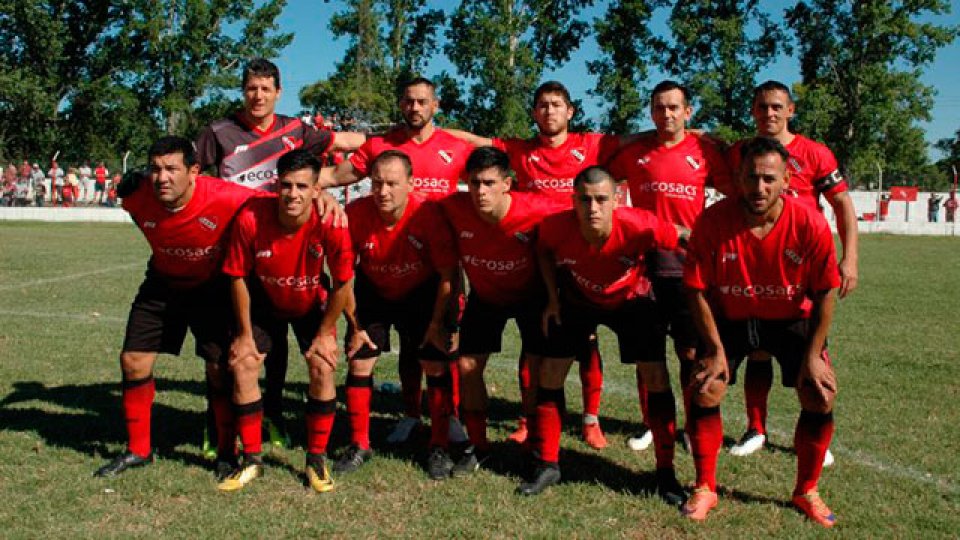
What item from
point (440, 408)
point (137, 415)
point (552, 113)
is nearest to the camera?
point (137, 415)

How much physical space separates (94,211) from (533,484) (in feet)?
94.4

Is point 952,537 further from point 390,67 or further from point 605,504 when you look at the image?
point 390,67

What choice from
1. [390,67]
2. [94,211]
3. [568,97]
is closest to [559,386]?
[568,97]

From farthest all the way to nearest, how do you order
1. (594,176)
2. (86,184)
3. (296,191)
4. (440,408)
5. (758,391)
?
(86,184) < (758,391) < (440,408) < (296,191) < (594,176)

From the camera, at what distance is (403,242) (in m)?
5.05

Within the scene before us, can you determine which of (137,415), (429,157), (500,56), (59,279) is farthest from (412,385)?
(500,56)

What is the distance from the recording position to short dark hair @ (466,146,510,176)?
4.70m

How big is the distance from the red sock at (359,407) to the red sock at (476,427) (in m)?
0.63

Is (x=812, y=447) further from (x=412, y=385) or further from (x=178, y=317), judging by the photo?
(x=178, y=317)

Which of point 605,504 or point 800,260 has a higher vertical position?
point 800,260

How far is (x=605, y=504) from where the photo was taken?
442cm

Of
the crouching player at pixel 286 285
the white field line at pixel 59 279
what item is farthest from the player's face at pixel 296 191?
the white field line at pixel 59 279

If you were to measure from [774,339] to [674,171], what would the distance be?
4.43 ft

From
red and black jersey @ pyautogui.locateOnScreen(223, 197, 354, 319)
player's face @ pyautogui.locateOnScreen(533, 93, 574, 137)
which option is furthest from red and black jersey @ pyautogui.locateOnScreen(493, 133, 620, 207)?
red and black jersey @ pyautogui.locateOnScreen(223, 197, 354, 319)
